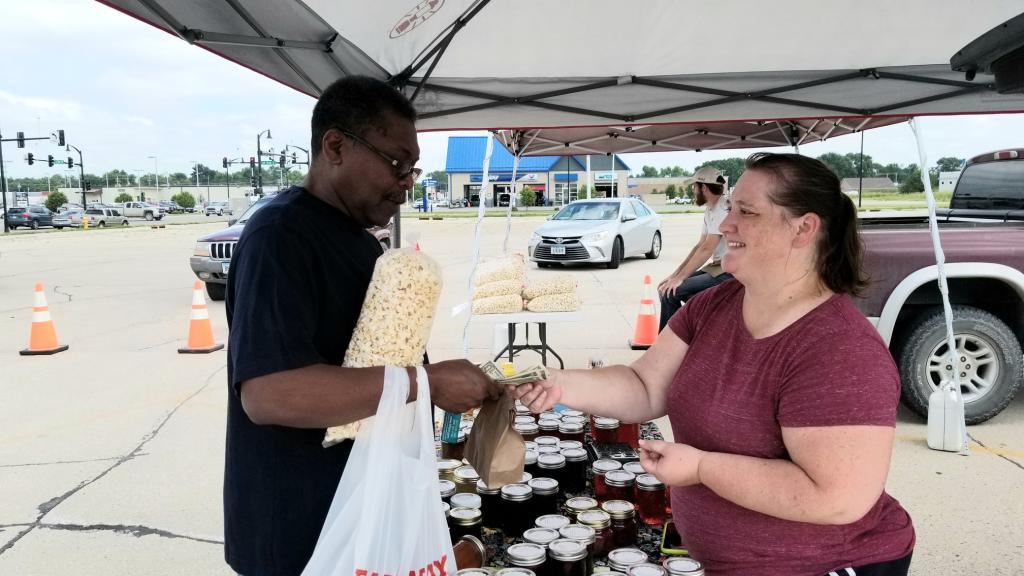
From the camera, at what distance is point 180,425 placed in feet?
18.8

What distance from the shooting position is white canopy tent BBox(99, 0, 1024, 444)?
2.98 metres

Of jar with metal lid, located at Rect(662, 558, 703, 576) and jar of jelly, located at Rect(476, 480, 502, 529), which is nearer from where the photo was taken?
jar with metal lid, located at Rect(662, 558, 703, 576)

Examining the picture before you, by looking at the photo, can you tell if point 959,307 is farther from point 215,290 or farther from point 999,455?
point 215,290

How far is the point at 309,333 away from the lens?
1434mm

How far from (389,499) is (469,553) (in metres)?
0.58

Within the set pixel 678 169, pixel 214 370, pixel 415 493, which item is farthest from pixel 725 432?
pixel 678 169

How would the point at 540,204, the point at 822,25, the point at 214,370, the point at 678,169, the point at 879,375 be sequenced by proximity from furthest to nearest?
the point at 678,169
the point at 540,204
the point at 214,370
the point at 822,25
the point at 879,375

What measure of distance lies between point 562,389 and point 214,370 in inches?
246

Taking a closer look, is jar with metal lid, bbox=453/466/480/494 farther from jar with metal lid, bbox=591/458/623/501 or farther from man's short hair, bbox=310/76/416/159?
man's short hair, bbox=310/76/416/159

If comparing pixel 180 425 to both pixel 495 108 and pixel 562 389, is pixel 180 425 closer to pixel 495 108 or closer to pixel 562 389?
pixel 495 108

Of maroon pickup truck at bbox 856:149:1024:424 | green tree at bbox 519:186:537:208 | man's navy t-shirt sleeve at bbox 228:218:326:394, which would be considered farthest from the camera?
green tree at bbox 519:186:537:208

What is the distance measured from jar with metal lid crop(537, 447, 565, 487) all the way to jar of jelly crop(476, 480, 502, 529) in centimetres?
26

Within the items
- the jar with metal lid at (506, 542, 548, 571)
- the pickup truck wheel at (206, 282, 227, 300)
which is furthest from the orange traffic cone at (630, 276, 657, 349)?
the pickup truck wheel at (206, 282, 227, 300)

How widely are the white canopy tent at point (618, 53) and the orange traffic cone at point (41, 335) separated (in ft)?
20.4
